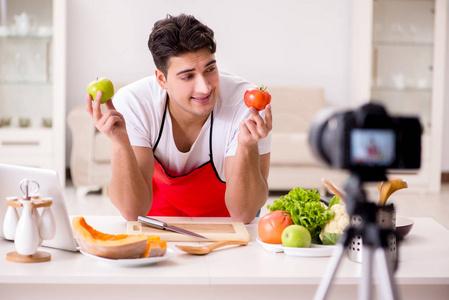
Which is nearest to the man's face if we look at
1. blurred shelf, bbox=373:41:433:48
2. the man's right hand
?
the man's right hand

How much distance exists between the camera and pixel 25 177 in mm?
1523

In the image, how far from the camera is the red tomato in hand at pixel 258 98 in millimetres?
1987

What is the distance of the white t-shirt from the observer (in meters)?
2.19

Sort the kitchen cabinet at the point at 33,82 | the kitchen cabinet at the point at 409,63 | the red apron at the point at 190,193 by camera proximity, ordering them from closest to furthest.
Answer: the red apron at the point at 190,193 < the kitchen cabinet at the point at 33,82 < the kitchen cabinet at the point at 409,63

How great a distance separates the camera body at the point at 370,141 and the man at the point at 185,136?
0.98m

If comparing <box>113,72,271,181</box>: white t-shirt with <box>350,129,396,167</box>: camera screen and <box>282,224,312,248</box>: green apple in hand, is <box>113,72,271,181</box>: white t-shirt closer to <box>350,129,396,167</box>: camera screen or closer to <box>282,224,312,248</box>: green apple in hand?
<box>282,224,312,248</box>: green apple in hand

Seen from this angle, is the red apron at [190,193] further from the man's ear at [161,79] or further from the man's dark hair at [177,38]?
the man's dark hair at [177,38]

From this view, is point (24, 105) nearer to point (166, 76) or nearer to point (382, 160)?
point (166, 76)

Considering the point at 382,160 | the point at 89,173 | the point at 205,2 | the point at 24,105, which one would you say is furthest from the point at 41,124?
the point at 382,160

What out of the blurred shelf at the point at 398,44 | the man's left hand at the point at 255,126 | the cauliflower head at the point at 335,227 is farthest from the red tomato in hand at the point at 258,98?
the blurred shelf at the point at 398,44

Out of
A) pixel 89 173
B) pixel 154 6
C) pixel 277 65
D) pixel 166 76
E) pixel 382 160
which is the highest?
pixel 154 6

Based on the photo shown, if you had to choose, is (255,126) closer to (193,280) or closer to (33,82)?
(193,280)

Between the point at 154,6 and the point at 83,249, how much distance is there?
14.2 ft

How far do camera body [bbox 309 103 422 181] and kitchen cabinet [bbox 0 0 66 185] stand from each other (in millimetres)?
4472
